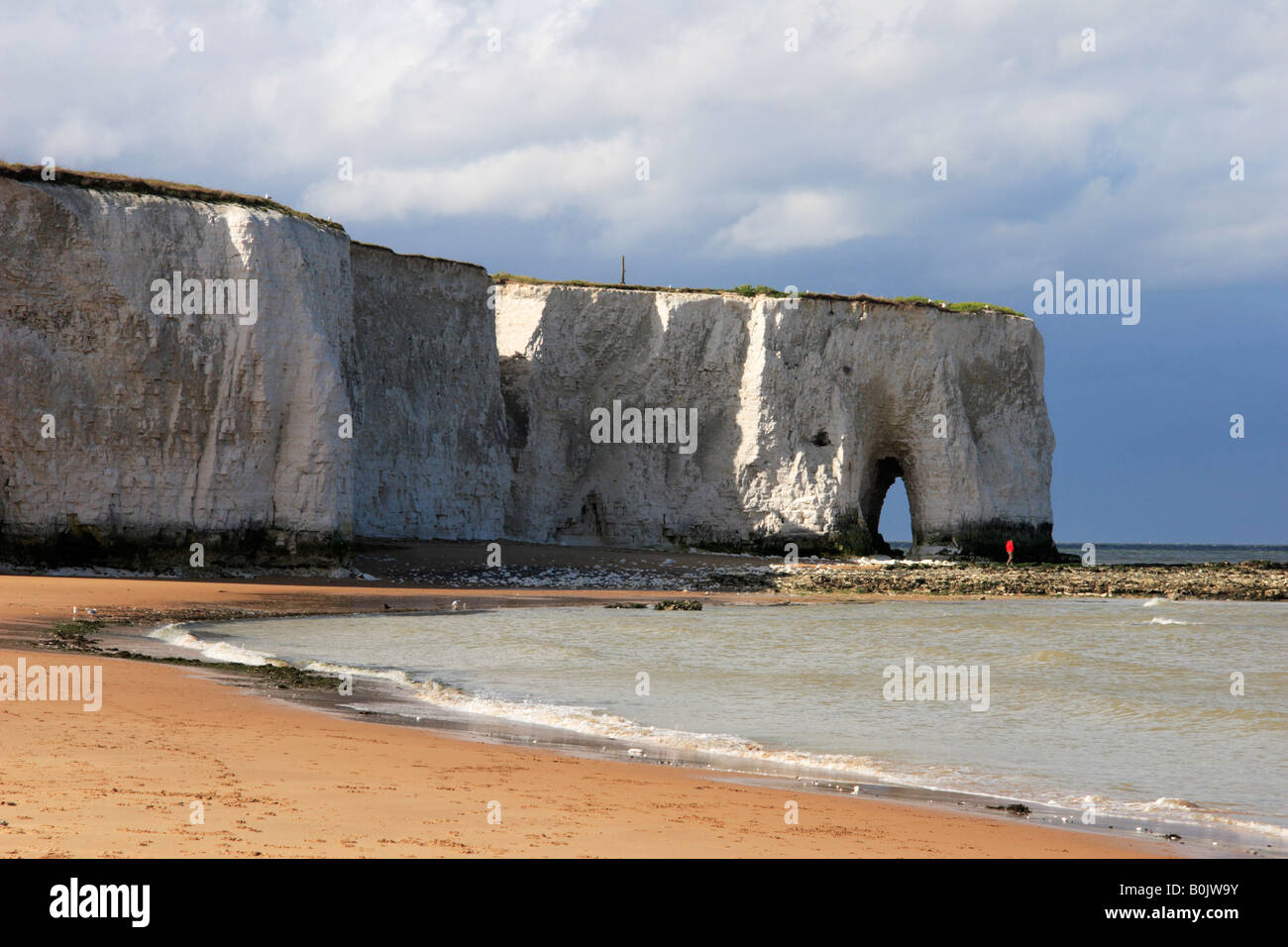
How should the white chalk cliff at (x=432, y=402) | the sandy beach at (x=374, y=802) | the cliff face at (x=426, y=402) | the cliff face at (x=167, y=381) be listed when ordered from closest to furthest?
the sandy beach at (x=374, y=802) < the cliff face at (x=167, y=381) < the white chalk cliff at (x=432, y=402) < the cliff face at (x=426, y=402)

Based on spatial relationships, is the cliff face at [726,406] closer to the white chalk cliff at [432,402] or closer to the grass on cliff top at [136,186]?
the white chalk cliff at [432,402]

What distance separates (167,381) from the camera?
26688mm

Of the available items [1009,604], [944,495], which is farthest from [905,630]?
[944,495]

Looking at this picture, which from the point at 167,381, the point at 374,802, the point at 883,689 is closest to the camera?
the point at 374,802

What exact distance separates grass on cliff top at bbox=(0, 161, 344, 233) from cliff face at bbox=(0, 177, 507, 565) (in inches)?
7.6

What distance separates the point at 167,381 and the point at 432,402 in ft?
35.7

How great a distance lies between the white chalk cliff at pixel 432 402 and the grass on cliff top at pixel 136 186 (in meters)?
0.08

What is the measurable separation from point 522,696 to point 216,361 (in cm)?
1813

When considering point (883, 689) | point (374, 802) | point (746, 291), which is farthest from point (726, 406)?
point (374, 802)

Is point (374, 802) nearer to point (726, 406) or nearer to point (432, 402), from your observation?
point (432, 402)

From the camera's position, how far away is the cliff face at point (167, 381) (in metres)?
25.1

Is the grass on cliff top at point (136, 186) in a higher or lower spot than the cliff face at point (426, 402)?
higher

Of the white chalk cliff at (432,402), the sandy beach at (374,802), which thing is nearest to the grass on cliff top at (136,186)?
the white chalk cliff at (432,402)
